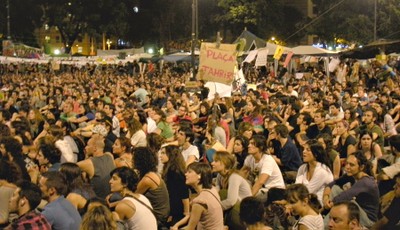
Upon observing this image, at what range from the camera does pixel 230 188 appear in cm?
670

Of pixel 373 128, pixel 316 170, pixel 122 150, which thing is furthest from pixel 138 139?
pixel 373 128

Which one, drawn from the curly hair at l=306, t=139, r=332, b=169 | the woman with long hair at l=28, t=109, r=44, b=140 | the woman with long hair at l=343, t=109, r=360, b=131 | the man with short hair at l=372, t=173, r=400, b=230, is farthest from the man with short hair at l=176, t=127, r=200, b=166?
the woman with long hair at l=28, t=109, r=44, b=140

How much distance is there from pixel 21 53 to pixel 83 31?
68.3ft

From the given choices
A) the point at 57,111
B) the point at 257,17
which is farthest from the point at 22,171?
the point at 257,17

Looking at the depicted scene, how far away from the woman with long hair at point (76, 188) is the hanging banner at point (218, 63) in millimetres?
5320

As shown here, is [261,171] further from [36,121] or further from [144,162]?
[36,121]

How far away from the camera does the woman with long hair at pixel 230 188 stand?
6602 mm

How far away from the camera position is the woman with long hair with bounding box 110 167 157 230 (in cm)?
551

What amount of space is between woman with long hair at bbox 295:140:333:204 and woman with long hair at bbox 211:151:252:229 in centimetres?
88

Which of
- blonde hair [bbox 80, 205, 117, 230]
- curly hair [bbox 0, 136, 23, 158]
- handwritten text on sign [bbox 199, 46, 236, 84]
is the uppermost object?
handwritten text on sign [bbox 199, 46, 236, 84]

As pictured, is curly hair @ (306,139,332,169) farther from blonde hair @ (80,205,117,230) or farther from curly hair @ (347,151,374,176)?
blonde hair @ (80,205,117,230)

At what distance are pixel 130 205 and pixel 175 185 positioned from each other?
1.54m

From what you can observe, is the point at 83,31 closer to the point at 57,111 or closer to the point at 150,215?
the point at 57,111

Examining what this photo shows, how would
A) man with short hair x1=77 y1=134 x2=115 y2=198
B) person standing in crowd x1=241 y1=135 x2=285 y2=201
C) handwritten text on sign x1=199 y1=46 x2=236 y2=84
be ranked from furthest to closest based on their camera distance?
handwritten text on sign x1=199 y1=46 x2=236 y2=84, person standing in crowd x1=241 y1=135 x2=285 y2=201, man with short hair x1=77 y1=134 x2=115 y2=198
